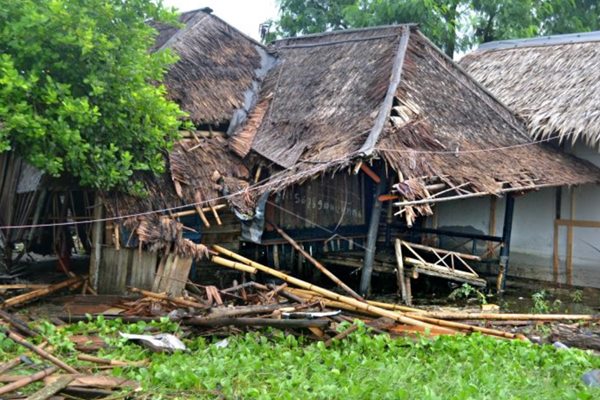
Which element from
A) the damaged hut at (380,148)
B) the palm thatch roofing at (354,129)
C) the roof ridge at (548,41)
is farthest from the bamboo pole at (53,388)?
the roof ridge at (548,41)

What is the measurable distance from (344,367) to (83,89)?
506 cm

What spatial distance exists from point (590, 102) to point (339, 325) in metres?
7.87

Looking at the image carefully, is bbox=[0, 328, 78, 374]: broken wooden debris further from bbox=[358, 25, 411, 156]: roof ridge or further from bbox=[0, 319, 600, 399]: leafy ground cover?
bbox=[358, 25, 411, 156]: roof ridge

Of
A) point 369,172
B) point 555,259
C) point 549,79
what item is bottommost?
point 555,259

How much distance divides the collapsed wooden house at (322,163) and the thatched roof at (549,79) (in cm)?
57

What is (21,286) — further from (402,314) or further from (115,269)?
(402,314)

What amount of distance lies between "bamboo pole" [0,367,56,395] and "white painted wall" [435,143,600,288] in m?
9.51

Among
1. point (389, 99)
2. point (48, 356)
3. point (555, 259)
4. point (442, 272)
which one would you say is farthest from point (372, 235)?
point (48, 356)

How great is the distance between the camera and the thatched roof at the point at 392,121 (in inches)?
398

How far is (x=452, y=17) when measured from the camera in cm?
1808

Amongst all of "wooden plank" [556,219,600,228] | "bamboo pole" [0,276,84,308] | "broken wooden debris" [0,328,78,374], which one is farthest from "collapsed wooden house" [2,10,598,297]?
"broken wooden debris" [0,328,78,374]

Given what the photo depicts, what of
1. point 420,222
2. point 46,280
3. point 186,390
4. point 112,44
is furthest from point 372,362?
point 420,222

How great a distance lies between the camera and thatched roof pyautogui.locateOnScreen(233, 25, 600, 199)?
10109 mm

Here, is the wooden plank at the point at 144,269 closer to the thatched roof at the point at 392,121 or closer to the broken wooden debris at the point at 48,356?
the thatched roof at the point at 392,121
